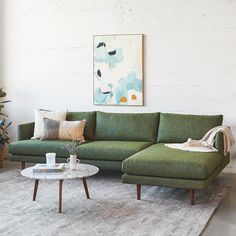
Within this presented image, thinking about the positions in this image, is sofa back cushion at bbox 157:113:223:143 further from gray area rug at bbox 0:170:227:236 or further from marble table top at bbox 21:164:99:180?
marble table top at bbox 21:164:99:180

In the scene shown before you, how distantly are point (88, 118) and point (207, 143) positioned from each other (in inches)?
69.4

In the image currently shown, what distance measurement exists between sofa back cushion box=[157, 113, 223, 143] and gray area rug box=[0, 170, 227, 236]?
0.69 meters

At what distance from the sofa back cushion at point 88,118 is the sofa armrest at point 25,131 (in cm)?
53

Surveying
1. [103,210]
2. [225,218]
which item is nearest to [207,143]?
[225,218]

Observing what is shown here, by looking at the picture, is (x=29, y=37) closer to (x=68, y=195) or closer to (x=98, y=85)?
(x=98, y=85)

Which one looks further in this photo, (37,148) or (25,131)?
(25,131)

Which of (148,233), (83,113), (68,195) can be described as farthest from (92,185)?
(148,233)

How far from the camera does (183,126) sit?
545cm

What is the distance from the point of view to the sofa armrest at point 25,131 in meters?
5.85

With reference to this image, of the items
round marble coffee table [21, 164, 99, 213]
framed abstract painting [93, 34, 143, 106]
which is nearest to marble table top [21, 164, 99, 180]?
round marble coffee table [21, 164, 99, 213]

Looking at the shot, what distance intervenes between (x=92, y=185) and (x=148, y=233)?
66.7 inches

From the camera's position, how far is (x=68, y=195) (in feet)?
14.9

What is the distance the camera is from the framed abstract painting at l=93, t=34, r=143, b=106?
19.7 feet

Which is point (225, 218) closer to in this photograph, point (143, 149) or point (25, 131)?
point (143, 149)
